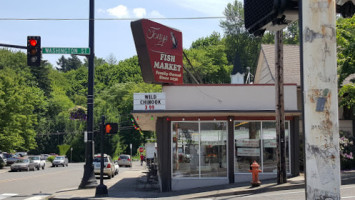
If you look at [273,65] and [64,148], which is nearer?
[273,65]

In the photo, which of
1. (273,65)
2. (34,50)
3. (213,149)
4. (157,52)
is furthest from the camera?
(273,65)

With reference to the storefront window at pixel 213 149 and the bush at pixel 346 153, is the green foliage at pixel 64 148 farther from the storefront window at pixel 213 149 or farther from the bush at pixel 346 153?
the storefront window at pixel 213 149

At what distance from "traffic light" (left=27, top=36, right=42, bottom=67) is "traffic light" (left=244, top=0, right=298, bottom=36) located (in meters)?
12.8

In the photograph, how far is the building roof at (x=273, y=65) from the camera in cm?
2578

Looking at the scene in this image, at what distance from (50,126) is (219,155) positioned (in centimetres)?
6658

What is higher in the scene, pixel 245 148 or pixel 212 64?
pixel 212 64

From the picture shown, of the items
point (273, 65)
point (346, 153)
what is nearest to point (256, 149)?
point (346, 153)

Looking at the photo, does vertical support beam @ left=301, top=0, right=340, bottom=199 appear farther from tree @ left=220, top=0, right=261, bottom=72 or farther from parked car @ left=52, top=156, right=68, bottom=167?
tree @ left=220, top=0, right=261, bottom=72

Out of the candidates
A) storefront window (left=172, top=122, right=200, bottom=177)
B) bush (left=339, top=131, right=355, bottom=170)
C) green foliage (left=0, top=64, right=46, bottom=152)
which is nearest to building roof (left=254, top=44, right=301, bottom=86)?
bush (left=339, top=131, right=355, bottom=170)

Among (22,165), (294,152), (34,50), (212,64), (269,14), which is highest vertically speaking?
(212,64)

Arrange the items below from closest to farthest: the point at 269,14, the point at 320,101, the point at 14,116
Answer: the point at 320,101 < the point at 269,14 < the point at 14,116

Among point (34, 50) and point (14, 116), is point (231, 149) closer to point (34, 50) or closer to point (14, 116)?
point (34, 50)

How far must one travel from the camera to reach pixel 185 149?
1856 centimetres

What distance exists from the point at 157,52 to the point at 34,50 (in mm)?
4785
